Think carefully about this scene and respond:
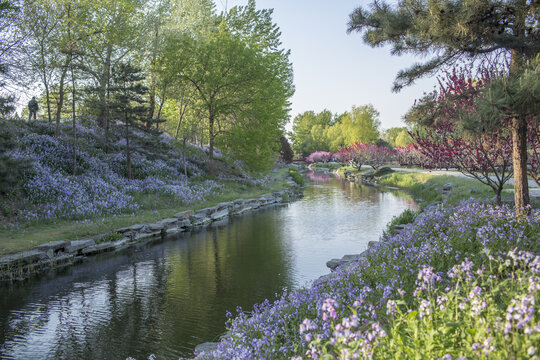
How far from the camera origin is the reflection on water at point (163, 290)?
21.2 feet

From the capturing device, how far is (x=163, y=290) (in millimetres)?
8992

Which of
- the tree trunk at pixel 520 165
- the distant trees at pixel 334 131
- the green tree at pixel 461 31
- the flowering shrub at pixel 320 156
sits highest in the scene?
the distant trees at pixel 334 131

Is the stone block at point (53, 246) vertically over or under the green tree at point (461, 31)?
under

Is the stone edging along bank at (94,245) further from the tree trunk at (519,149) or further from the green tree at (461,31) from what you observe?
the tree trunk at (519,149)

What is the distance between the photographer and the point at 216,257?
11.9 m

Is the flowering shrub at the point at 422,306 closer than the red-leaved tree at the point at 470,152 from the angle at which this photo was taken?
Yes

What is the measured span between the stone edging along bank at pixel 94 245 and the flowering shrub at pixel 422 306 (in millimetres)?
7764

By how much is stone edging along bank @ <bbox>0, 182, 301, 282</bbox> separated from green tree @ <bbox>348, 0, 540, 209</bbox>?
10.4 m

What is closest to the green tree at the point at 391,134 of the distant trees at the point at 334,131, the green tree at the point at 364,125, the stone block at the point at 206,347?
the distant trees at the point at 334,131

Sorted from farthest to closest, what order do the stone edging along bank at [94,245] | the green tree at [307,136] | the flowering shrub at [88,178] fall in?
the green tree at [307,136] < the flowering shrub at [88,178] < the stone edging along bank at [94,245]

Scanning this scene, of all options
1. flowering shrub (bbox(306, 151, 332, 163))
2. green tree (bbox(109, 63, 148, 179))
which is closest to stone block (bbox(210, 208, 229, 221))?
green tree (bbox(109, 63, 148, 179))

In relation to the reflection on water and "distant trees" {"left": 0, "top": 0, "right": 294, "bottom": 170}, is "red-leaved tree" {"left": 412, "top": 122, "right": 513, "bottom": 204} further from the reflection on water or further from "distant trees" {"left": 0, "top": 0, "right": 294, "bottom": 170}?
"distant trees" {"left": 0, "top": 0, "right": 294, "bottom": 170}

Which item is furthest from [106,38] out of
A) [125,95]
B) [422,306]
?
[422,306]

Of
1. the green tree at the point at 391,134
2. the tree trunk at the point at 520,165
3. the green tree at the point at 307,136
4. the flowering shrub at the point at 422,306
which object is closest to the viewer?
the flowering shrub at the point at 422,306
